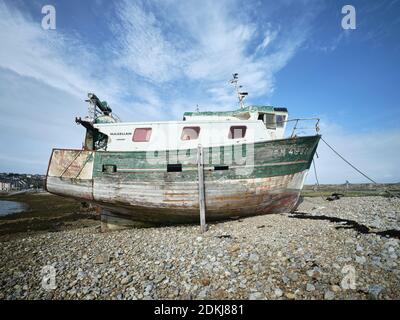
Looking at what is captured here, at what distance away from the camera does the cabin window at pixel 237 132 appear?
10311mm

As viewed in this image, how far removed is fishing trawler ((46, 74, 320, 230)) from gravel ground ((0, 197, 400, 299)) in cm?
137

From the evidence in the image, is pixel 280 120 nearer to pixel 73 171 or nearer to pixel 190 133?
pixel 190 133

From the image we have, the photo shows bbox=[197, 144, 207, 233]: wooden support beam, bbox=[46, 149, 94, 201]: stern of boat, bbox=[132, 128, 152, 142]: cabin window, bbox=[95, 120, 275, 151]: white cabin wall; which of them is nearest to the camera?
bbox=[197, 144, 207, 233]: wooden support beam

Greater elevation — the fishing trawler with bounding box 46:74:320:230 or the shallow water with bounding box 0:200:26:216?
the fishing trawler with bounding box 46:74:320:230

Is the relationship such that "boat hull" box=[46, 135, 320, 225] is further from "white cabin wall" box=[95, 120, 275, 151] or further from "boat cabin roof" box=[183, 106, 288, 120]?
"boat cabin roof" box=[183, 106, 288, 120]

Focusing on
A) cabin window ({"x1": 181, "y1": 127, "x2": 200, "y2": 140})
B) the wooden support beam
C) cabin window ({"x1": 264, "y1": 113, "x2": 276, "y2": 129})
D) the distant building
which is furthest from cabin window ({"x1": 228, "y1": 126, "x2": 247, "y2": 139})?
the distant building

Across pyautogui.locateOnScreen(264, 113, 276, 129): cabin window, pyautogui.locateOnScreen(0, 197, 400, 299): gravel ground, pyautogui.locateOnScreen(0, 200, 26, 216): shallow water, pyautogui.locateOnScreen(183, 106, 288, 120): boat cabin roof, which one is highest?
A: pyautogui.locateOnScreen(183, 106, 288, 120): boat cabin roof

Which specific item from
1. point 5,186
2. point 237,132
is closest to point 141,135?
point 237,132

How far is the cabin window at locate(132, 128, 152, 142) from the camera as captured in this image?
10.5m

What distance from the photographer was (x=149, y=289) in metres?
5.02

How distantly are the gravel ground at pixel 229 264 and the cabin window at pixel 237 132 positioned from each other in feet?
13.6

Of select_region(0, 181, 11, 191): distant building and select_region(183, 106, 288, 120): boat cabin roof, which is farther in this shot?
select_region(0, 181, 11, 191): distant building

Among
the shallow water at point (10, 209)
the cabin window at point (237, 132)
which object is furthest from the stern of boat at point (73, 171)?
the shallow water at point (10, 209)

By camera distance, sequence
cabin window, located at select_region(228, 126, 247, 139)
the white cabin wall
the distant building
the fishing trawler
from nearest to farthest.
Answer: the fishing trawler, the white cabin wall, cabin window, located at select_region(228, 126, 247, 139), the distant building
